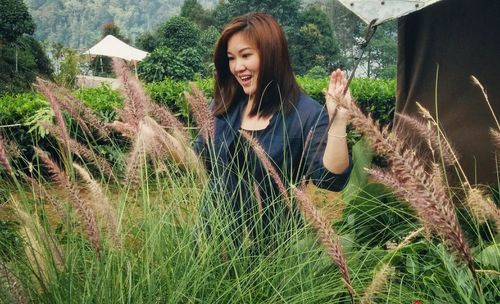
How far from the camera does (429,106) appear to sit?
4.57 meters

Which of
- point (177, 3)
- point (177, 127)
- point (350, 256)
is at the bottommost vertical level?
point (177, 3)

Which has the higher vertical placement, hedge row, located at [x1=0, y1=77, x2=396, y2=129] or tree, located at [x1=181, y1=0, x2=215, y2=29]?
hedge row, located at [x1=0, y1=77, x2=396, y2=129]

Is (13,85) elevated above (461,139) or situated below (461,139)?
below

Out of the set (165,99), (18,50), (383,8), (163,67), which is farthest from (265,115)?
(18,50)

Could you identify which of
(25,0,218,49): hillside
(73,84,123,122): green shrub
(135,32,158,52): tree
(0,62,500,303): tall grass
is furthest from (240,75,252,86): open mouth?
(25,0,218,49): hillside

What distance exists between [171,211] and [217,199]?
0.52 ft

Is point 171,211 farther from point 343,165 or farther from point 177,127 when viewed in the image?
point 343,165

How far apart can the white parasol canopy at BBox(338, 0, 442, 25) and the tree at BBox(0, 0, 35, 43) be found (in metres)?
23.4

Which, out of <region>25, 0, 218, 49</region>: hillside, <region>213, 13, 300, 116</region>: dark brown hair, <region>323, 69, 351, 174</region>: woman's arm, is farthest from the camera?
<region>25, 0, 218, 49</region>: hillside

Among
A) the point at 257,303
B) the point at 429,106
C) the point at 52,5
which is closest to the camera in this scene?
the point at 257,303

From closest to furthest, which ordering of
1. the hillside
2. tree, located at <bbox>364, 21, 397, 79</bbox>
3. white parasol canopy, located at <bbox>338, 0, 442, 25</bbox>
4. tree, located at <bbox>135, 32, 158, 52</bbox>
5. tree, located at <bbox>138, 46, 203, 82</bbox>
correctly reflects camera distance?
1. white parasol canopy, located at <bbox>338, 0, 442, 25</bbox>
2. tree, located at <bbox>138, 46, 203, 82</bbox>
3. tree, located at <bbox>135, 32, 158, 52</bbox>
4. tree, located at <bbox>364, 21, 397, 79</bbox>
5. the hillside

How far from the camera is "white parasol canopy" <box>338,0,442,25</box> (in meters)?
3.55

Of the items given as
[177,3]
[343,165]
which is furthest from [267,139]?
[177,3]

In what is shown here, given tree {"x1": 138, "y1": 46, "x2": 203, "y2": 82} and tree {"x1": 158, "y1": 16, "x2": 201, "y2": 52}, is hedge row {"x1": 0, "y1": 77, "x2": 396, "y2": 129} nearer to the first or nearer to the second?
tree {"x1": 138, "y1": 46, "x2": 203, "y2": 82}
